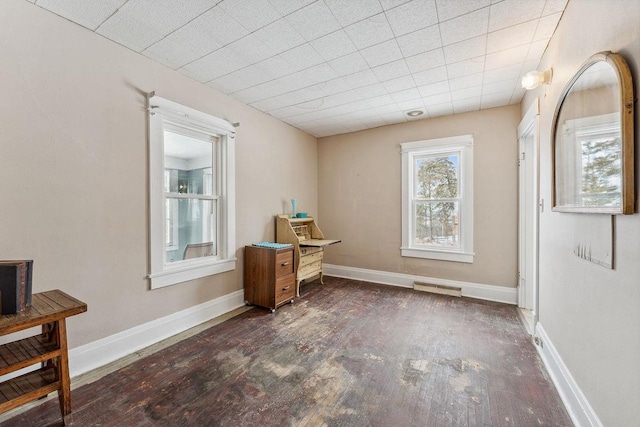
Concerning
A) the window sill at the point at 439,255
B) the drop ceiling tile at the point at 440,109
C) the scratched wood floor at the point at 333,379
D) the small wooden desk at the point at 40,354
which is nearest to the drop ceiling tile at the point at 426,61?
the drop ceiling tile at the point at 440,109

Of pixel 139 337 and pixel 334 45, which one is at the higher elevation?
pixel 334 45

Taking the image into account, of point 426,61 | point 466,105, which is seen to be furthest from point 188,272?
point 466,105

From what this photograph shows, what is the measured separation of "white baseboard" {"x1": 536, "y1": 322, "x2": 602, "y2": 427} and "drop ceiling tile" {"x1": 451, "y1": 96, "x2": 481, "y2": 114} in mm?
2689

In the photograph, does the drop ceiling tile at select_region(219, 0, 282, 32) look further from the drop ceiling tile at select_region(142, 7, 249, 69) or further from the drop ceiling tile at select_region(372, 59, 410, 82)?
the drop ceiling tile at select_region(372, 59, 410, 82)

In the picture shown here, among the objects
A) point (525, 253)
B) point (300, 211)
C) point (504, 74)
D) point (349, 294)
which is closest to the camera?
point (504, 74)

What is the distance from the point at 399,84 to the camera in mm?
2967

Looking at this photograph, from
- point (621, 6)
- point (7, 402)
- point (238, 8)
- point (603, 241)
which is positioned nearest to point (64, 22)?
point (238, 8)

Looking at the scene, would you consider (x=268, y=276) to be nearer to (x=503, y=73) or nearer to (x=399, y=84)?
(x=399, y=84)

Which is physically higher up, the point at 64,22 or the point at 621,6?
the point at 64,22

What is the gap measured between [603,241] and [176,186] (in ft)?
11.0

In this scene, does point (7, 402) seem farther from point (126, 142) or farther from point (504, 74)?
point (504, 74)

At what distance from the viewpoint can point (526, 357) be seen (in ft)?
7.40

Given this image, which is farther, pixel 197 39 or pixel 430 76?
pixel 430 76

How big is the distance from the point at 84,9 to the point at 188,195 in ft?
5.34
